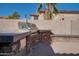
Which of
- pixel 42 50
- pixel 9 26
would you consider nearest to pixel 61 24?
pixel 42 50

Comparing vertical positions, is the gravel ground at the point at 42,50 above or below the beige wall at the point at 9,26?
below

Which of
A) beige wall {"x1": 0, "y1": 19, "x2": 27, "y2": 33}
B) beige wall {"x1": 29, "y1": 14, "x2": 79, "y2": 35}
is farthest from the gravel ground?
beige wall {"x1": 0, "y1": 19, "x2": 27, "y2": 33}

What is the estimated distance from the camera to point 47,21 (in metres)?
3.64

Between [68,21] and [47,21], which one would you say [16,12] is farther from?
[68,21]

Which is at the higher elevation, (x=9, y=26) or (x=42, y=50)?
(x=9, y=26)

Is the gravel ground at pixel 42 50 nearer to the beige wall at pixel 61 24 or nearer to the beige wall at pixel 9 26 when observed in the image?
the beige wall at pixel 61 24

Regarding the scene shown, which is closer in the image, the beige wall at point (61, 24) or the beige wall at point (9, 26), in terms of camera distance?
the beige wall at point (9, 26)

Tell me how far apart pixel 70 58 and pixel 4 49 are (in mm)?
950

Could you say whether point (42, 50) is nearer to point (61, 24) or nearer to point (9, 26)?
point (61, 24)

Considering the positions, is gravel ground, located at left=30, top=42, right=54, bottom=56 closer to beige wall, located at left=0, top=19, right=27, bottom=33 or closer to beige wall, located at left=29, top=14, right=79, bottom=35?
beige wall, located at left=29, top=14, right=79, bottom=35

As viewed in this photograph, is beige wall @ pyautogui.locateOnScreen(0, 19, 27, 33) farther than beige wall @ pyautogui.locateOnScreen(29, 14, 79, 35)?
No

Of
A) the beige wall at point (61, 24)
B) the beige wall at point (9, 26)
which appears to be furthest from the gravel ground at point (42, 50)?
the beige wall at point (9, 26)

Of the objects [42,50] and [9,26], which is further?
[42,50]

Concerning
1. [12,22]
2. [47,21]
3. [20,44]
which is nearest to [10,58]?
[20,44]
